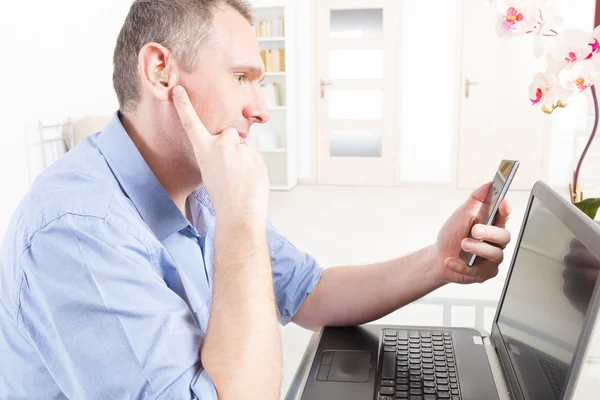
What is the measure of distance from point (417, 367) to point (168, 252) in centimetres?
43

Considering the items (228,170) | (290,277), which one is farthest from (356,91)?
(228,170)

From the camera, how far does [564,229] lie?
0.74 metres

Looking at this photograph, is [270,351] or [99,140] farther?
[99,140]

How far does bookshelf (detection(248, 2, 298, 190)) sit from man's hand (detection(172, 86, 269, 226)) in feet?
17.1

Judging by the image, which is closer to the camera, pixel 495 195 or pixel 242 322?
pixel 242 322

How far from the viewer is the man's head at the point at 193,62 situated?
975 mm

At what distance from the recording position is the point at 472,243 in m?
1.06

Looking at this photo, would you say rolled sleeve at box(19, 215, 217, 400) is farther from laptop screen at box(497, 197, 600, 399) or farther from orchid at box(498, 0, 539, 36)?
orchid at box(498, 0, 539, 36)

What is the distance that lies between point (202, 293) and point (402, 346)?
1.19ft

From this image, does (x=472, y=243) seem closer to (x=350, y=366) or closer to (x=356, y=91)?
(x=350, y=366)

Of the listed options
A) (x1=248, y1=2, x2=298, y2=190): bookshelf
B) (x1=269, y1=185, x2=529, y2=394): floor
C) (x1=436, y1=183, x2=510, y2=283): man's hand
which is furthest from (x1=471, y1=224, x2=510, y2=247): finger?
(x1=248, y1=2, x2=298, y2=190): bookshelf

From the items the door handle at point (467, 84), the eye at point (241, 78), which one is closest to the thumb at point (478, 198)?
the eye at point (241, 78)

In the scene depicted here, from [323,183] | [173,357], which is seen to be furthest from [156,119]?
[323,183]

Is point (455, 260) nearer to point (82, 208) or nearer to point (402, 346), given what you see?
point (402, 346)
